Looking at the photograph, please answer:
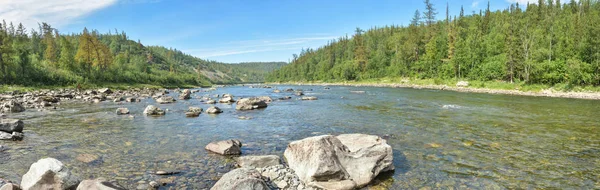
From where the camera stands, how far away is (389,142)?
16.8 metres

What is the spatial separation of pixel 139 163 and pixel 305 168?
7288 millimetres

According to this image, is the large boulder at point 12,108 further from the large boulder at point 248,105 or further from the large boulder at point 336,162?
the large boulder at point 336,162

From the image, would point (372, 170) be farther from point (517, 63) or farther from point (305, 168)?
point (517, 63)

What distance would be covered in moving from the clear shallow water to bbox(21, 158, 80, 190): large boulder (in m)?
1.82

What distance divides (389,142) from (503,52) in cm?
8740

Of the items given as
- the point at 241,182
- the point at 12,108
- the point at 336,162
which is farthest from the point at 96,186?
the point at 12,108

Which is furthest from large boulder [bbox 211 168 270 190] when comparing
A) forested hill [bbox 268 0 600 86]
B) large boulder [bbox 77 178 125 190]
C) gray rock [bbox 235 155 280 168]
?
forested hill [bbox 268 0 600 86]

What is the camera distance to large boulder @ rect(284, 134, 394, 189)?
1019cm

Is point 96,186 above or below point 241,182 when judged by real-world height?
above

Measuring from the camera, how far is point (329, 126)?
22688 millimetres

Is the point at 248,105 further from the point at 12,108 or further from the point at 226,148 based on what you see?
the point at 12,108

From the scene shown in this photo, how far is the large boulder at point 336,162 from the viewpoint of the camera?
10.2 meters

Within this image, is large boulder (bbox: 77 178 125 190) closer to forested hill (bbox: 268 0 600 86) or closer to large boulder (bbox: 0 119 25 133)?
large boulder (bbox: 0 119 25 133)

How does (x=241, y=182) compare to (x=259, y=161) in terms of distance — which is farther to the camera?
(x=259, y=161)
